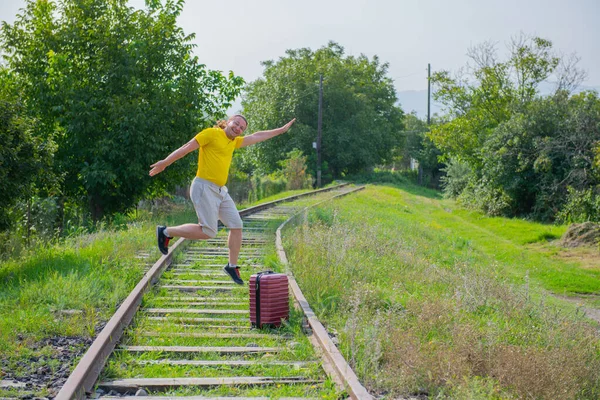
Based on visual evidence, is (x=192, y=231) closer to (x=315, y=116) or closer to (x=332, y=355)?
(x=332, y=355)

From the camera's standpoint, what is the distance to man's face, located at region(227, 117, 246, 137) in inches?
299

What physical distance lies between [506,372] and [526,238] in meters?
15.6

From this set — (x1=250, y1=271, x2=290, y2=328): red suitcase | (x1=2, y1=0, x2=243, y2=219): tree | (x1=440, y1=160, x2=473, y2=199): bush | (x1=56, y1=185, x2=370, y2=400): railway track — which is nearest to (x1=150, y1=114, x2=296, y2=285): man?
(x1=56, y1=185, x2=370, y2=400): railway track

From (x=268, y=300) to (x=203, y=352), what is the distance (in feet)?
3.60

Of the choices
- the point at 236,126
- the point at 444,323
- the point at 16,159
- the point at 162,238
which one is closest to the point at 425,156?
the point at 16,159

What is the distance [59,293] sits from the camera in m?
7.64

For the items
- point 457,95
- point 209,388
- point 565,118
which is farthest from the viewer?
point 457,95

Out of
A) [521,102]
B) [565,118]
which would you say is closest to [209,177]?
[565,118]

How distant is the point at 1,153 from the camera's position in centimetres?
1112

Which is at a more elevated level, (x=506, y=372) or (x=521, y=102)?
(x=521, y=102)

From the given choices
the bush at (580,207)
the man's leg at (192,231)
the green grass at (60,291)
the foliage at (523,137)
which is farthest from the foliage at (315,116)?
the man's leg at (192,231)

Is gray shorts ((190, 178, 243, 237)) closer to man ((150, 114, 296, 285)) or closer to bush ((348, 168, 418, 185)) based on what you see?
man ((150, 114, 296, 285))

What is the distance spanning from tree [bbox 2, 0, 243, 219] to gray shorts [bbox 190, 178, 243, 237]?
12.1 metres

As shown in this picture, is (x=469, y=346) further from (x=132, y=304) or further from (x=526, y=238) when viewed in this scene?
(x=526, y=238)
